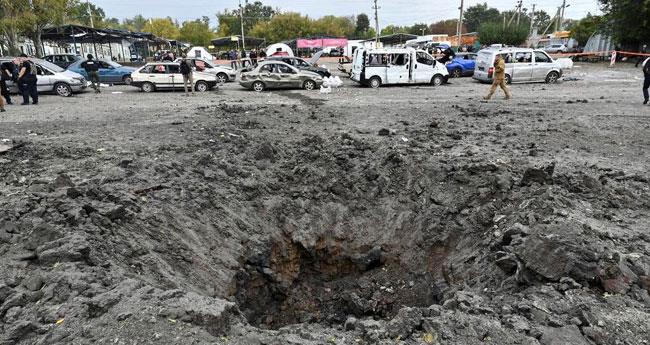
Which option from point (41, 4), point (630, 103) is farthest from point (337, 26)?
point (630, 103)

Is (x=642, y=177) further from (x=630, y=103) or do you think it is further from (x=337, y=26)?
(x=337, y=26)

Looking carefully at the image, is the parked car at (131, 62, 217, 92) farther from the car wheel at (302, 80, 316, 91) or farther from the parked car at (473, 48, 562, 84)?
the parked car at (473, 48, 562, 84)

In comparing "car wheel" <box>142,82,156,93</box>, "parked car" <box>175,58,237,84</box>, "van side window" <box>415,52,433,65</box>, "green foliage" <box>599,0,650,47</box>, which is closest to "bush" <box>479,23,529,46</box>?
"green foliage" <box>599,0,650,47</box>

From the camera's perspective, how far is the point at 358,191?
7176mm

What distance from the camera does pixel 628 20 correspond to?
1155 inches

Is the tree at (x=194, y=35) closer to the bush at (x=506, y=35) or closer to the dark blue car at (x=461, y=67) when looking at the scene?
the bush at (x=506, y=35)

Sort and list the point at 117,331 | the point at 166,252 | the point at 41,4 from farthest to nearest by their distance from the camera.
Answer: the point at 41,4, the point at 166,252, the point at 117,331

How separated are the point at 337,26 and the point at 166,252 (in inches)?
3145

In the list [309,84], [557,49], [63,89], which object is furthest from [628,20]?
[63,89]

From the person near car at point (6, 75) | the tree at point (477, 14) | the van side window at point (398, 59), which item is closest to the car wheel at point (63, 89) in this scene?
the person near car at point (6, 75)

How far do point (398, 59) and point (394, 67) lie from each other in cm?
40

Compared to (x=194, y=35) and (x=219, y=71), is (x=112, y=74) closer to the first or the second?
(x=219, y=71)

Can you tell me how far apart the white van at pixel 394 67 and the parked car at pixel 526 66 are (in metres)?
2.53

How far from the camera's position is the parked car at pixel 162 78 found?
18703mm
